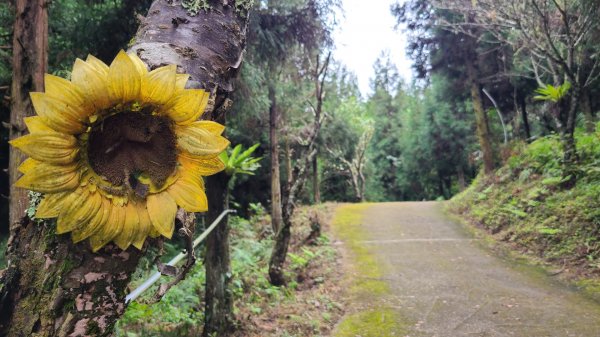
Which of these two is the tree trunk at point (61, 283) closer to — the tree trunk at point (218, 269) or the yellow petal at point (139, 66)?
the yellow petal at point (139, 66)

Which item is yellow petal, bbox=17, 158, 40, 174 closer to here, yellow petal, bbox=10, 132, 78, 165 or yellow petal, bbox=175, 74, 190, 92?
yellow petal, bbox=10, 132, 78, 165

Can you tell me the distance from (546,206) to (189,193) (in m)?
8.63

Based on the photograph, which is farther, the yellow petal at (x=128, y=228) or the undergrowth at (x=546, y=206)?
the undergrowth at (x=546, y=206)

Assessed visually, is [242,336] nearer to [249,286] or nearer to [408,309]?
[249,286]

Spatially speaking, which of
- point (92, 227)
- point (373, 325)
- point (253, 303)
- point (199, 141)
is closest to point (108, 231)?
point (92, 227)

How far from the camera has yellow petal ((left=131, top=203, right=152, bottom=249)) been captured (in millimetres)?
813

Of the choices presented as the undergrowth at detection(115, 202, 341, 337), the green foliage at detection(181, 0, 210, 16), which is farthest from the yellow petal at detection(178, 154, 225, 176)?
the undergrowth at detection(115, 202, 341, 337)

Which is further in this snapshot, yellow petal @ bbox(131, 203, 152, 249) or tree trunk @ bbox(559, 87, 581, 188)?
tree trunk @ bbox(559, 87, 581, 188)

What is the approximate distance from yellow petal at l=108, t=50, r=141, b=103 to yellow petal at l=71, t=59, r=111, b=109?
0.05 ft

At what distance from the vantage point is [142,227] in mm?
825

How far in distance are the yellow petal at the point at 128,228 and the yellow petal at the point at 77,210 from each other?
0.19 ft

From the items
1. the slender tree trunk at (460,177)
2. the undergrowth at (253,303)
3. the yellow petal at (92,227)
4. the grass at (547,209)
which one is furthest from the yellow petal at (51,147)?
the slender tree trunk at (460,177)

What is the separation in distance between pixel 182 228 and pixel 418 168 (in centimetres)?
2529

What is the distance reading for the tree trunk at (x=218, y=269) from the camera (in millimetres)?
4242
